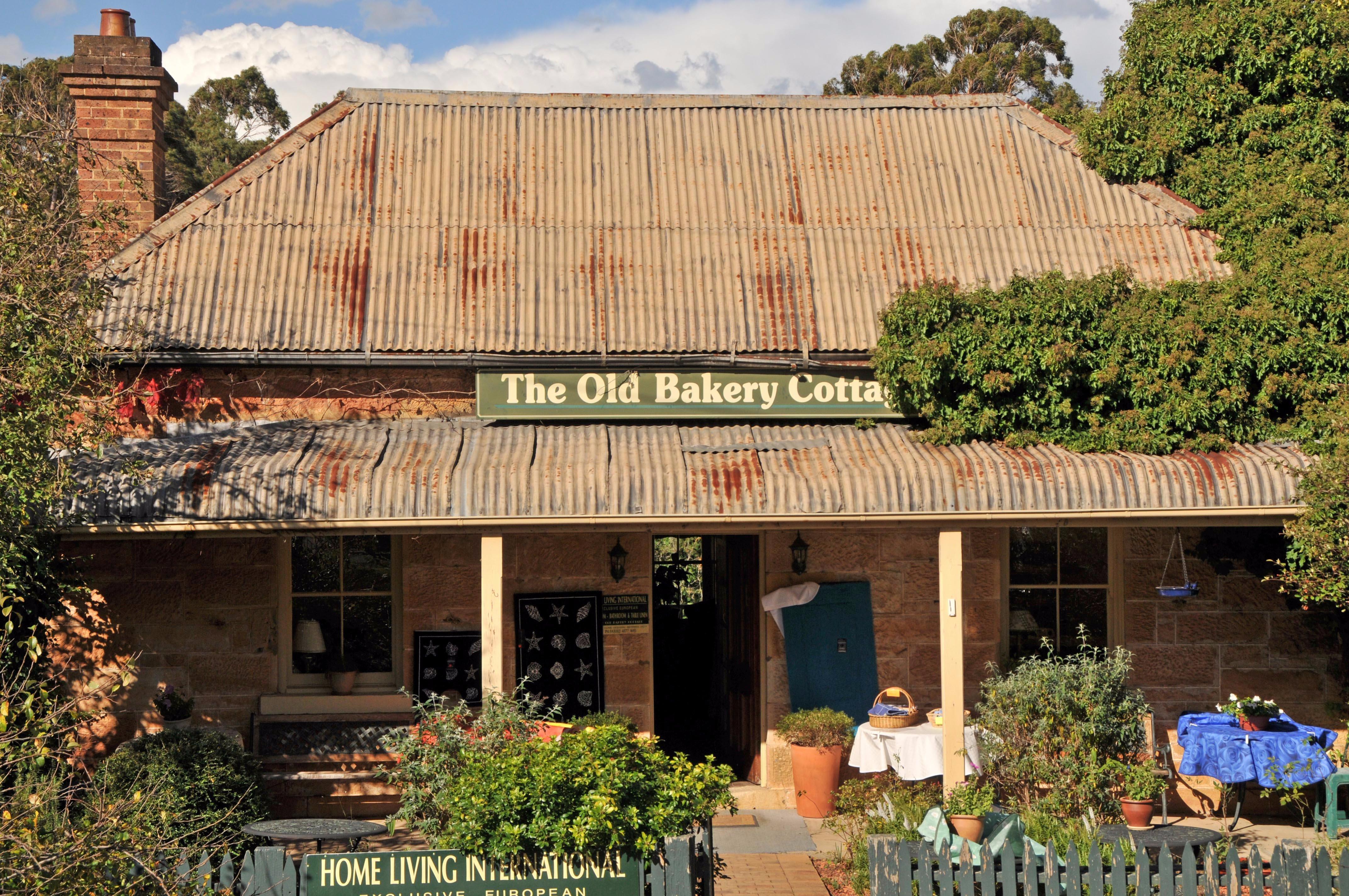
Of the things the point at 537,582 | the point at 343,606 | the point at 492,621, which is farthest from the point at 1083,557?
the point at 343,606

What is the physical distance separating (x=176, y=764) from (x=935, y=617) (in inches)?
231

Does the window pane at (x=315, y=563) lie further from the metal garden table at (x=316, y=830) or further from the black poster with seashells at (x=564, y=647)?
the metal garden table at (x=316, y=830)

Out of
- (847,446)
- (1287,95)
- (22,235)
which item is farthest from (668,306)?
(1287,95)

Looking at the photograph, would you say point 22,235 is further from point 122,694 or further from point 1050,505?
point 1050,505

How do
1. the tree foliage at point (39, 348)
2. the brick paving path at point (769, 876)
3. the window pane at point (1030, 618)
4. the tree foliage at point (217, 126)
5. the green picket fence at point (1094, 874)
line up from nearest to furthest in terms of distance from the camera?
1. the green picket fence at point (1094, 874)
2. the tree foliage at point (39, 348)
3. the brick paving path at point (769, 876)
4. the window pane at point (1030, 618)
5. the tree foliage at point (217, 126)

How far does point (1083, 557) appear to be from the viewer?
1070cm

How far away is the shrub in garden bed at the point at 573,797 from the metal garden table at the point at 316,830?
11.4 inches

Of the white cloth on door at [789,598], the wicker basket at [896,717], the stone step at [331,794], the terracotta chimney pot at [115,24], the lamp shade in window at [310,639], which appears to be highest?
the terracotta chimney pot at [115,24]

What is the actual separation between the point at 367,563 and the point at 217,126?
2997 centimetres

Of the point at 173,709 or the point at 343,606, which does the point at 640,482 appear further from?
the point at 173,709

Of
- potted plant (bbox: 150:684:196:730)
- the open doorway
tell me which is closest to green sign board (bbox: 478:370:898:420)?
the open doorway

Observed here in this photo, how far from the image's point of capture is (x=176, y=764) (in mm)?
8219

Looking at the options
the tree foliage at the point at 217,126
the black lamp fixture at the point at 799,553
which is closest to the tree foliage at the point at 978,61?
the tree foliage at the point at 217,126

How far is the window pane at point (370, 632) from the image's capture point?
1035 cm
